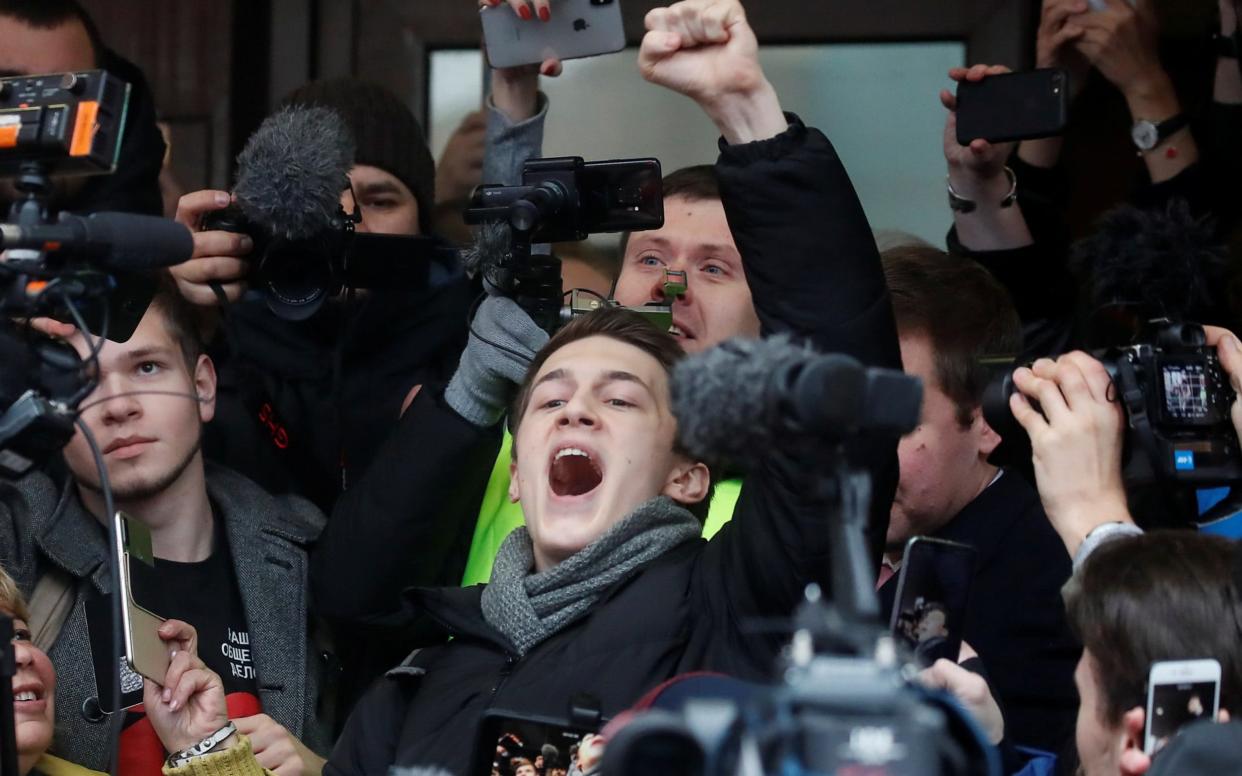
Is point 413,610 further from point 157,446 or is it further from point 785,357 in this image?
point 785,357

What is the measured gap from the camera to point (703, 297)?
3201 millimetres

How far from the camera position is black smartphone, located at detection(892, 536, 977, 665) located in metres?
2.17

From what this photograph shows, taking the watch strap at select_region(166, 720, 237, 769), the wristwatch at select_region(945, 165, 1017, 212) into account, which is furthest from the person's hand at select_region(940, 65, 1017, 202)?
the watch strap at select_region(166, 720, 237, 769)

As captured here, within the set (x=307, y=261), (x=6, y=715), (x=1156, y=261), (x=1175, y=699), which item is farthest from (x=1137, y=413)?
(x=6, y=715)

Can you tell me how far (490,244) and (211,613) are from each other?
77 centimetres

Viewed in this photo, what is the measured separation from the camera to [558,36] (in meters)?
3.06

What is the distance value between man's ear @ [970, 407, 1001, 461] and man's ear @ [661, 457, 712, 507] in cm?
47

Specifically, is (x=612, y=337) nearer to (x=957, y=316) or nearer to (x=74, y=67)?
(x=957, y=316)

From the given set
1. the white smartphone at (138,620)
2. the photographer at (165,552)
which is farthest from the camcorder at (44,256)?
the photographer at (165,552)

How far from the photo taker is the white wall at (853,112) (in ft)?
15.2

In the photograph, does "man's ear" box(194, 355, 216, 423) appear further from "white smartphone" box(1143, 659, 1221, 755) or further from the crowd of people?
"white smartphone" box(1143, 659, 1221, 755)

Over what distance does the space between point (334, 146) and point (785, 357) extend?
5.07 ft

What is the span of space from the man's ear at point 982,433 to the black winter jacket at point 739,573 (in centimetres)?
60

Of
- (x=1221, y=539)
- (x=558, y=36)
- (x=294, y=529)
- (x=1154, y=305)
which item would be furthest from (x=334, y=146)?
(x=1221, y=539)
